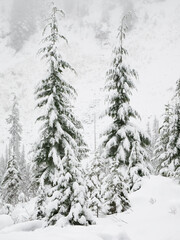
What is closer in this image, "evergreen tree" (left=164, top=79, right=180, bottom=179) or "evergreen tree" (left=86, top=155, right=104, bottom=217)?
"evergreen tree" (left=86, top=155, right=104, bottom=217)

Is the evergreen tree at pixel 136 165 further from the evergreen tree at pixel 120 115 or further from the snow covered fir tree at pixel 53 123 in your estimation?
the snow covered fir tree at pixel 53 123

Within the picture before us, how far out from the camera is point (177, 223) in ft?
16.9

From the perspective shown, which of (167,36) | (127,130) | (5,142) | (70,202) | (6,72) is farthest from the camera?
(167,36)

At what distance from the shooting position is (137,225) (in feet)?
17.5

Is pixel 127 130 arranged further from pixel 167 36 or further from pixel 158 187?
pixel 167 36

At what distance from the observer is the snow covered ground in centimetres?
352

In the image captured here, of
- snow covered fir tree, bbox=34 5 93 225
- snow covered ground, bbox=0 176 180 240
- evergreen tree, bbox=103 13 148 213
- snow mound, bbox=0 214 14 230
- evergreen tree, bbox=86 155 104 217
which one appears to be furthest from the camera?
evergreen tree, bbox=103 13 148 213

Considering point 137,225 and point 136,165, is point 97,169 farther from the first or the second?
point 136,165

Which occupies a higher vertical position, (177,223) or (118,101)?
(118,101)

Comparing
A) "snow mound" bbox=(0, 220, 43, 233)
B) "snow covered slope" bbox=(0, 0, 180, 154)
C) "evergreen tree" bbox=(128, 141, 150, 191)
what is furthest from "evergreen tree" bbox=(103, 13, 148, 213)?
"snow covered slope" bbox=(0, 0, 180, 154)

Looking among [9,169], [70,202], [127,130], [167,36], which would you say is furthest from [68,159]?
[167,36]

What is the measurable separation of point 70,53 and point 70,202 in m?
127

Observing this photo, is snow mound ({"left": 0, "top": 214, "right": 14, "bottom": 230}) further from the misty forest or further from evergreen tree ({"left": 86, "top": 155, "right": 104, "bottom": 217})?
evergreen tree ({"left": 86, "top": 155, "right": 104, "bottom": 217})

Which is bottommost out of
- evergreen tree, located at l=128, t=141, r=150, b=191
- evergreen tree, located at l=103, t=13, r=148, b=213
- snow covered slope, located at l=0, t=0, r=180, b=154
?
evergreen tree, located at l=128, t=141, r=150, b=191
